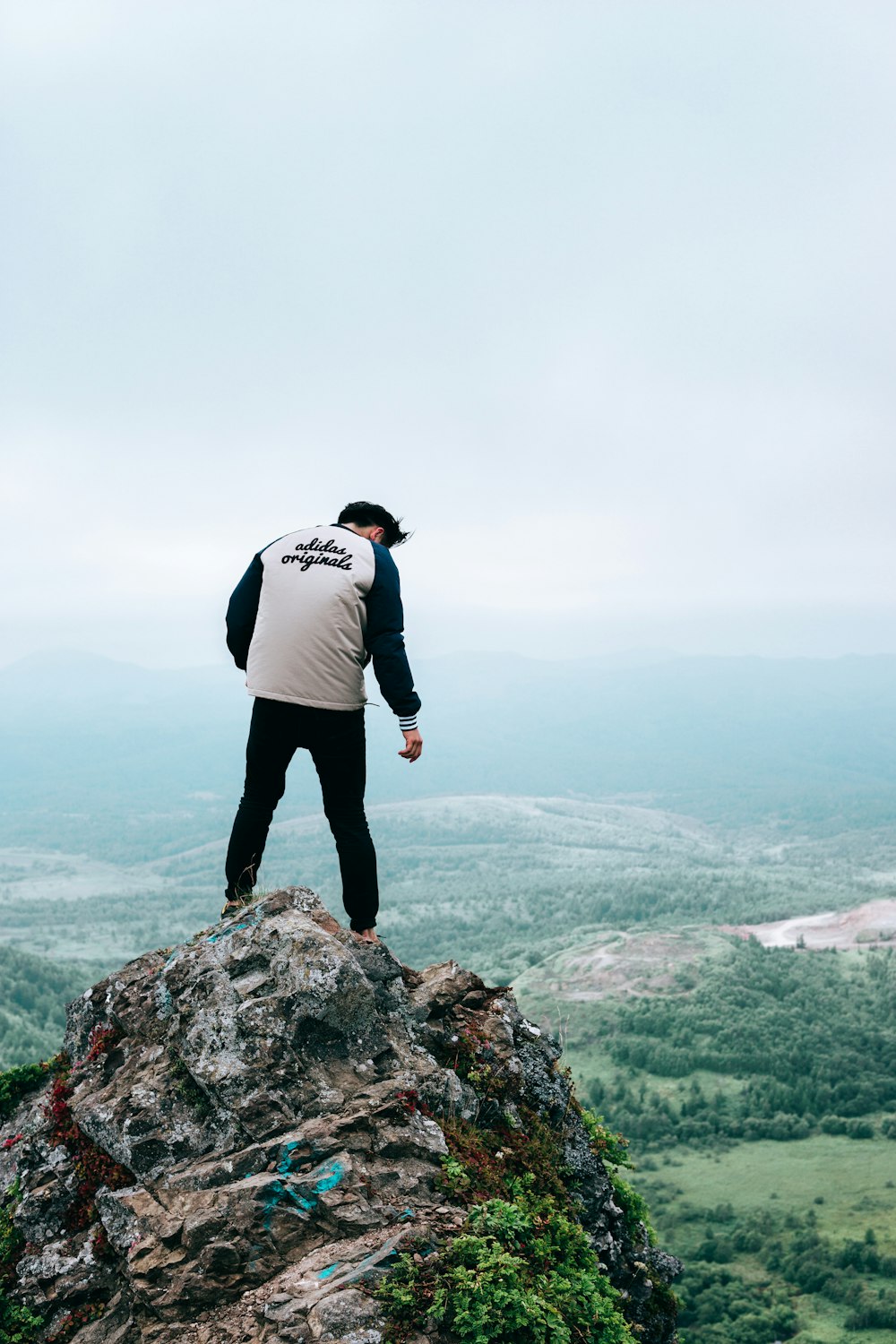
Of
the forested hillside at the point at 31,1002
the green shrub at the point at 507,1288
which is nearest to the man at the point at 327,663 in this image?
the green shrub at the point at 507,1288

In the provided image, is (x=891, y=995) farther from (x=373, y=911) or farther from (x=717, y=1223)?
(x=373, y=911)

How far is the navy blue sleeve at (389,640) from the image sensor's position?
274 inches

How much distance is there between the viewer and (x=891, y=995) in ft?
402

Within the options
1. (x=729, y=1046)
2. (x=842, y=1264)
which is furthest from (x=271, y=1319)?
(x=729, y=1046)

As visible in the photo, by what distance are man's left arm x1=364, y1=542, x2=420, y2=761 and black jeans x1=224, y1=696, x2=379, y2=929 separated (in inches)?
20.5

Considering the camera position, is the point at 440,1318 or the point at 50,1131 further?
the point at 50,1131

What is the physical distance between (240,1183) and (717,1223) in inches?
3353

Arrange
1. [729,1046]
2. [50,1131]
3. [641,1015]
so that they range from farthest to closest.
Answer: [641,1015]
[729,1046]
[50,1131]

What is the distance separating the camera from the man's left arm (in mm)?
6969

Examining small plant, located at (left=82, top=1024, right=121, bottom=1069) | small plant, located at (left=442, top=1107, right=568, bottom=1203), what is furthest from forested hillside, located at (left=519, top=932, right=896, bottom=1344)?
small plant, located at (left=82, top=1024, right=121, bottom=1069)

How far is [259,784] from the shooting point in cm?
754

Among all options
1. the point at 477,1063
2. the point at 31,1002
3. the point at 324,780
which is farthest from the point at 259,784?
the point at 31,1002

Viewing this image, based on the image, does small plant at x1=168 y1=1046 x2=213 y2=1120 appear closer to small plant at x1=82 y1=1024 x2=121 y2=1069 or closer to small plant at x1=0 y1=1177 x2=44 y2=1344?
small plant at x1=82 y1=1024 x2=121 y2=1069

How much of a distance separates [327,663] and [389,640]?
0.58m
